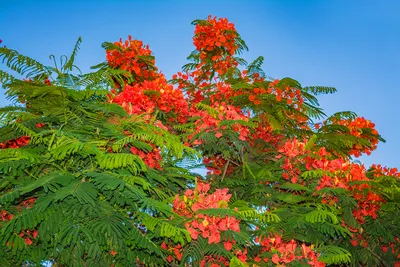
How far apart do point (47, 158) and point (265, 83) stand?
4.24m

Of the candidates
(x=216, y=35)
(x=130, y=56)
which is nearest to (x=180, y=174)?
(x=130, y=56)

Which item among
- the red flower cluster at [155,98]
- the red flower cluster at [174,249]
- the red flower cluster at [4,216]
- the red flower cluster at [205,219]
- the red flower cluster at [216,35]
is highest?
the red flower cluster at [216,35]

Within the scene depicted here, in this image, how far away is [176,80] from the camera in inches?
403

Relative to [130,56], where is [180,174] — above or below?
below

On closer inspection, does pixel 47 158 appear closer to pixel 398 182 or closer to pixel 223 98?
pixel 223 98

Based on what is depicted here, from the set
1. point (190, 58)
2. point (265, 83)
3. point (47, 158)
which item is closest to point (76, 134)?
point (47, 158)

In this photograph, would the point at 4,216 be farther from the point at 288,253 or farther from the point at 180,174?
the point at 288,253

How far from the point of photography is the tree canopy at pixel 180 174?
463cm

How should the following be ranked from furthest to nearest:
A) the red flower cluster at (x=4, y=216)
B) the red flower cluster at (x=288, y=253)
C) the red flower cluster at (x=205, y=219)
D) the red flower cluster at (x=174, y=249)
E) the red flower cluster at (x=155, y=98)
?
1. the red flower cluster at (x=155, y=98)
2. the red flower cluster at (x=288, y=253)
3. the red flower cluster at (x=174, y=249)
4. the red flower cluster at (x=205, y=219)
5. the red flower cluster at (x=4, y=216)

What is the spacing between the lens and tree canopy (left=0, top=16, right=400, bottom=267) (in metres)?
4.63

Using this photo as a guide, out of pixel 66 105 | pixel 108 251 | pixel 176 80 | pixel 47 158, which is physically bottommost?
pixel 108 251

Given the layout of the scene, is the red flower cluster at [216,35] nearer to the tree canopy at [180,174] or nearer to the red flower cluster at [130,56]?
the tree canopy at [180,174]

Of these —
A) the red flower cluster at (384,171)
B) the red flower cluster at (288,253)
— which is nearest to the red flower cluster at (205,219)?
the red flower cluster at (288,253)

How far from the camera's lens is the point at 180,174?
6.42m
